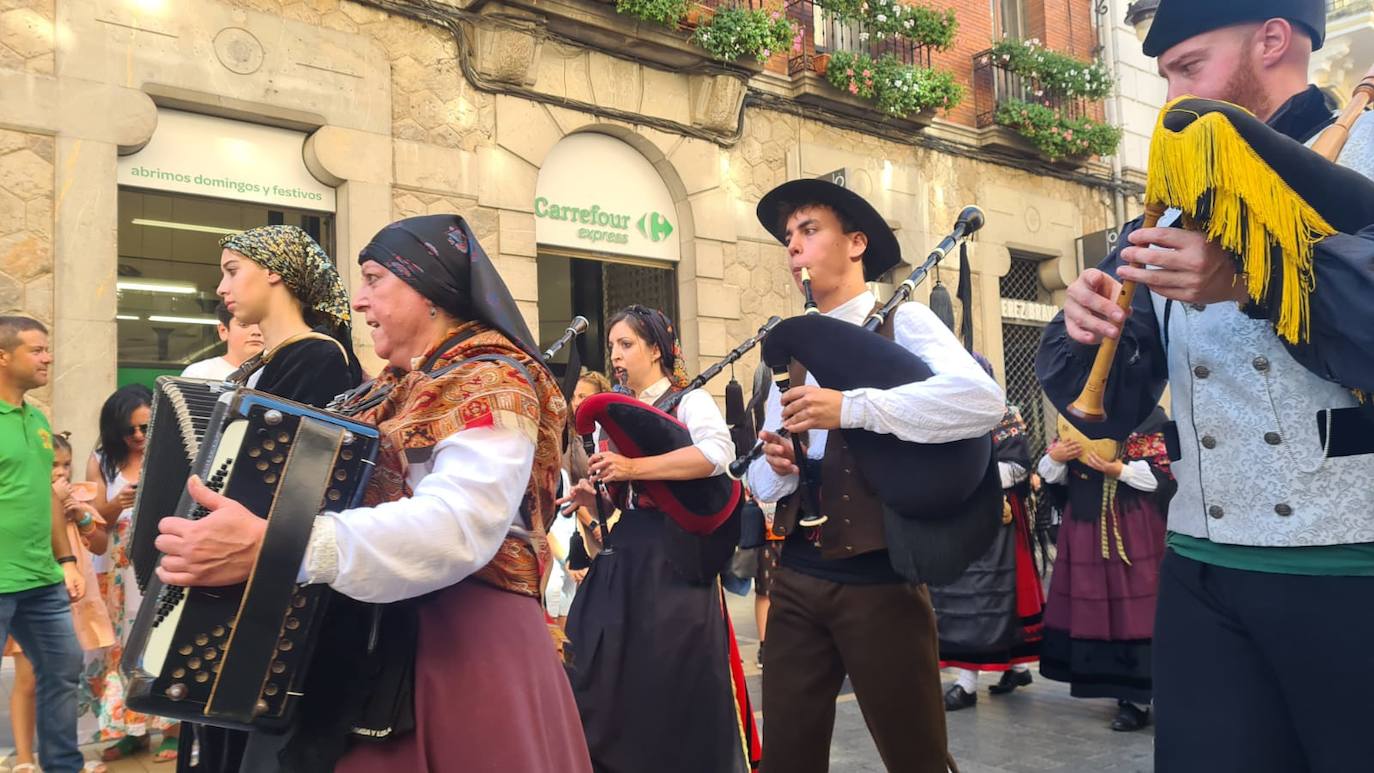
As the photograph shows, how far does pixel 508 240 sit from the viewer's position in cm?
1039

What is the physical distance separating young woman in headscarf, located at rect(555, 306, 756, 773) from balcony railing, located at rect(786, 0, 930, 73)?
32.5 ft

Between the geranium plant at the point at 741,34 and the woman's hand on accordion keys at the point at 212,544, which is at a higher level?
the geranium plant at the point at 741,34

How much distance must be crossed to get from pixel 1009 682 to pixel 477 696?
511 cm

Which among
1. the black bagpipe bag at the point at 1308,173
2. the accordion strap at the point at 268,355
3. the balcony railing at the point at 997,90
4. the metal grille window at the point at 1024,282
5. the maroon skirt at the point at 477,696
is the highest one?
the balcony railing at the point at 997,90

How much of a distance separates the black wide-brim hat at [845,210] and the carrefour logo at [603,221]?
758 cm

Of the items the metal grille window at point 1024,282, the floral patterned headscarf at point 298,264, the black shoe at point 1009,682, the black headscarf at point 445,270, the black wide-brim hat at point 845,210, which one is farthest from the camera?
the metal grille window at point 1024,282

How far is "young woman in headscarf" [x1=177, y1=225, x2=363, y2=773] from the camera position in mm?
3158

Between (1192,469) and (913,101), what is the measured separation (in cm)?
1234

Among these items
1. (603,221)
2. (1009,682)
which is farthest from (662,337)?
(603,221)

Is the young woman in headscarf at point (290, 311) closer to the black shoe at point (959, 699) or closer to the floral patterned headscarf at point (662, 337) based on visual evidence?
the floral patterned headscarf at point (662, 337)

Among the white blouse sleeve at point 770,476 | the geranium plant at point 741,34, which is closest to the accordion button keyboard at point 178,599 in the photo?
the white blouse sleeve at point 770,476

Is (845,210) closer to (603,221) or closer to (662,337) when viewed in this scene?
(662,337)

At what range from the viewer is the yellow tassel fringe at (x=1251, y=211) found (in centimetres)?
167

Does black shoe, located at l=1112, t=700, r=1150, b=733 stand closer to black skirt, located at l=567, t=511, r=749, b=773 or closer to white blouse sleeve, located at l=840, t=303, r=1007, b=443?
black skirt, located at l=567, t=511, r=749, b=773
